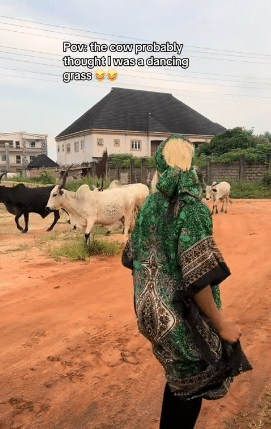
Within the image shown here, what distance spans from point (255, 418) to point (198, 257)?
5.82ft

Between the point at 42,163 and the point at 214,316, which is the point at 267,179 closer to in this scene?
the point at 214,316

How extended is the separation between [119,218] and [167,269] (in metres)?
7.43

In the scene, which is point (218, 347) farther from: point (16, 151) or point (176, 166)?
point (16, 151)

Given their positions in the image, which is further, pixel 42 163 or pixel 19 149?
pixel 19 149

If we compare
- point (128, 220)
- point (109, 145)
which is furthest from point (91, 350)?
point (109, 145)

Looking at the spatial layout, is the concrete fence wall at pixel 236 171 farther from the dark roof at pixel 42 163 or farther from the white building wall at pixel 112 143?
the dark roof at pixel 42 163

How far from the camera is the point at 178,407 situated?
6.33ft

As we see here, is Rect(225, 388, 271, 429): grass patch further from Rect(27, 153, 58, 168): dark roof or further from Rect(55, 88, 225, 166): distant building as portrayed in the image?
Rect(27, 153, 58, 168): dark roof

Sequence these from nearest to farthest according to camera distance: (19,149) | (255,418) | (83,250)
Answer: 1. (255,418)
2. (83,250)
3. (19,149)

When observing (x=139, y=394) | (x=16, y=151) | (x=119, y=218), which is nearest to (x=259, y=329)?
(x=139, y=394)

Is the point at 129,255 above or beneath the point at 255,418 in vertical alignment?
above

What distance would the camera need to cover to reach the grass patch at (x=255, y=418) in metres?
2.72

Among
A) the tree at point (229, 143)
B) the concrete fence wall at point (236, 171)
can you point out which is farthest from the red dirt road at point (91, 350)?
the tree at point (229, 143)

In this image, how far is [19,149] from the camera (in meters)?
63.7
